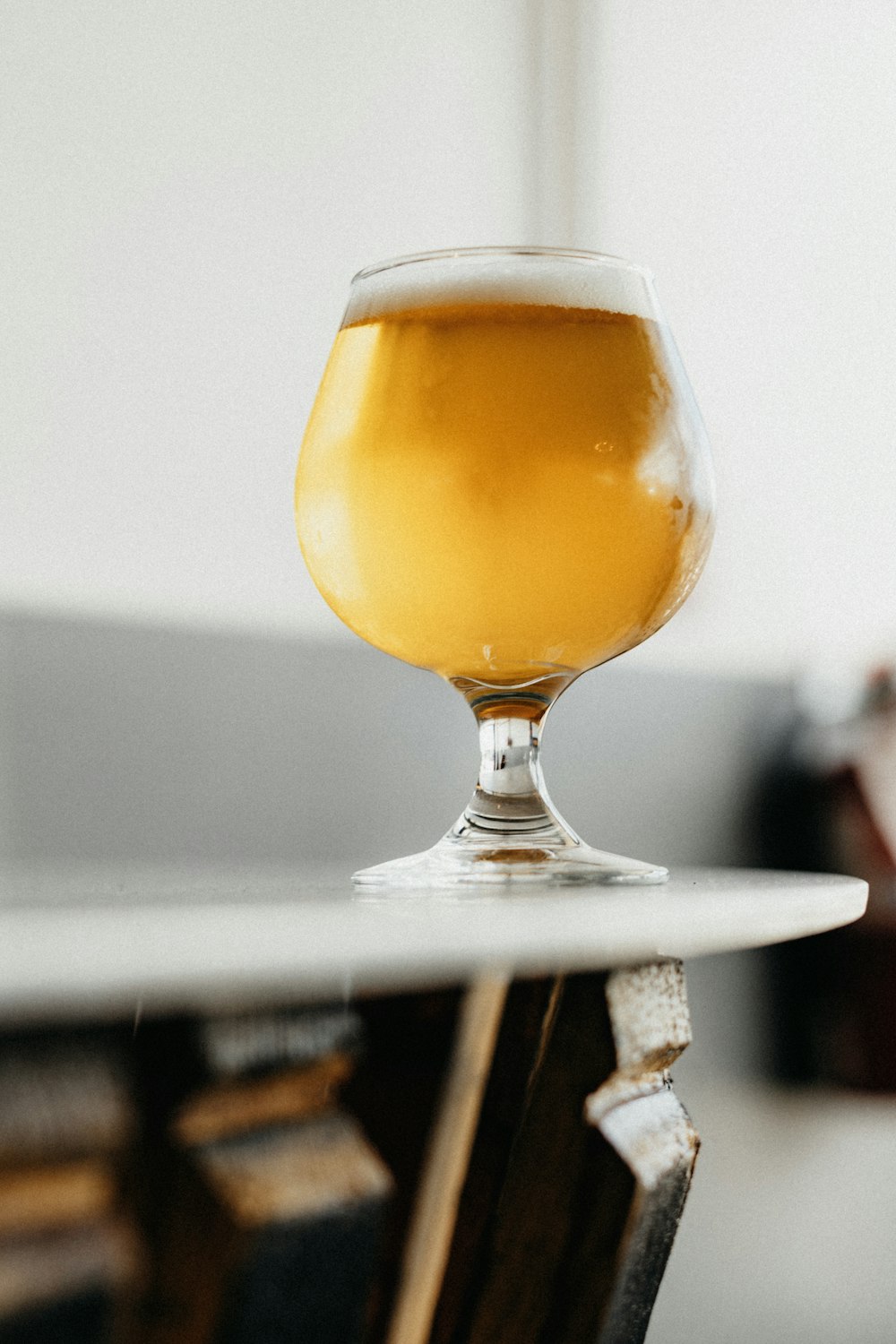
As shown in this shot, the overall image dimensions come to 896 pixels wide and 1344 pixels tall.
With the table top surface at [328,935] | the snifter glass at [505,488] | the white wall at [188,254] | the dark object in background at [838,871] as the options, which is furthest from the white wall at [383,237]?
the table top surface at [328,935]

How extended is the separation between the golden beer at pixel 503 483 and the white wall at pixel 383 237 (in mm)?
720

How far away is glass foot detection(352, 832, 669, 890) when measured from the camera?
36 centimetres

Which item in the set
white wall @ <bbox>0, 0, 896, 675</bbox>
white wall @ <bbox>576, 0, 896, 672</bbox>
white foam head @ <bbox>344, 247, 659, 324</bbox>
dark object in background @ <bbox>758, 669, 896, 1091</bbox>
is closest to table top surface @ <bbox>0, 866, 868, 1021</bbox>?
white foam head @ <bbox>344, 247, 659, 324</bbox>

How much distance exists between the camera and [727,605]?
2059mm

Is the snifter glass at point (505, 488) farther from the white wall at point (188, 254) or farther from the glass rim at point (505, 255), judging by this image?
the white wall at point (188, 254)

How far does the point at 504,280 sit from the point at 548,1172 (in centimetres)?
23

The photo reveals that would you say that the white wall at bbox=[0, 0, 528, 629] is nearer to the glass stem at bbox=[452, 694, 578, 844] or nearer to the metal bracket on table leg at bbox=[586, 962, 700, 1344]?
the glass stem at bbox=[452, 694, 578, 844]

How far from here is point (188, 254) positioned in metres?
1.24

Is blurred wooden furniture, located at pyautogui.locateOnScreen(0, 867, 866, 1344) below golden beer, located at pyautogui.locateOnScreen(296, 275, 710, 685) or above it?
below

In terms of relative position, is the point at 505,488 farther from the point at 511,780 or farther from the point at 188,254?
the point at 188,254

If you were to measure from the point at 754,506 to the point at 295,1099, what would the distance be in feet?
6.46

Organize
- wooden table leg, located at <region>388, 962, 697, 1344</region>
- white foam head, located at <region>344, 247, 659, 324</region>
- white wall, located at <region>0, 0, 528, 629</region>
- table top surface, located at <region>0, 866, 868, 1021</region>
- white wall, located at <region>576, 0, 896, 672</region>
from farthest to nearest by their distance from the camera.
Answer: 1. white wall, located at <region>576, 0, 896, 672</region>
2. white wall, located at <region>0, 0, 528, 629</region>
3. white foam head, located at <region>344, 247, 659, 324</region>
4. wooden table leg, located at <region>388, 962, 697, 1344</region>
5. table top surface, located at <region>0, 866, 868, 1021</region>

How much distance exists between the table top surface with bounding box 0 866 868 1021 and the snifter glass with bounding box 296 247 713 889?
2.5 inches

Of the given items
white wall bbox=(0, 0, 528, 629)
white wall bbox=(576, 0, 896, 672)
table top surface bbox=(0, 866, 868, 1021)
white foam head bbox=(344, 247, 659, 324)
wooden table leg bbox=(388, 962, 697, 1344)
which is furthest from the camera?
white wall bbox=(576, 0, 896, 672)
